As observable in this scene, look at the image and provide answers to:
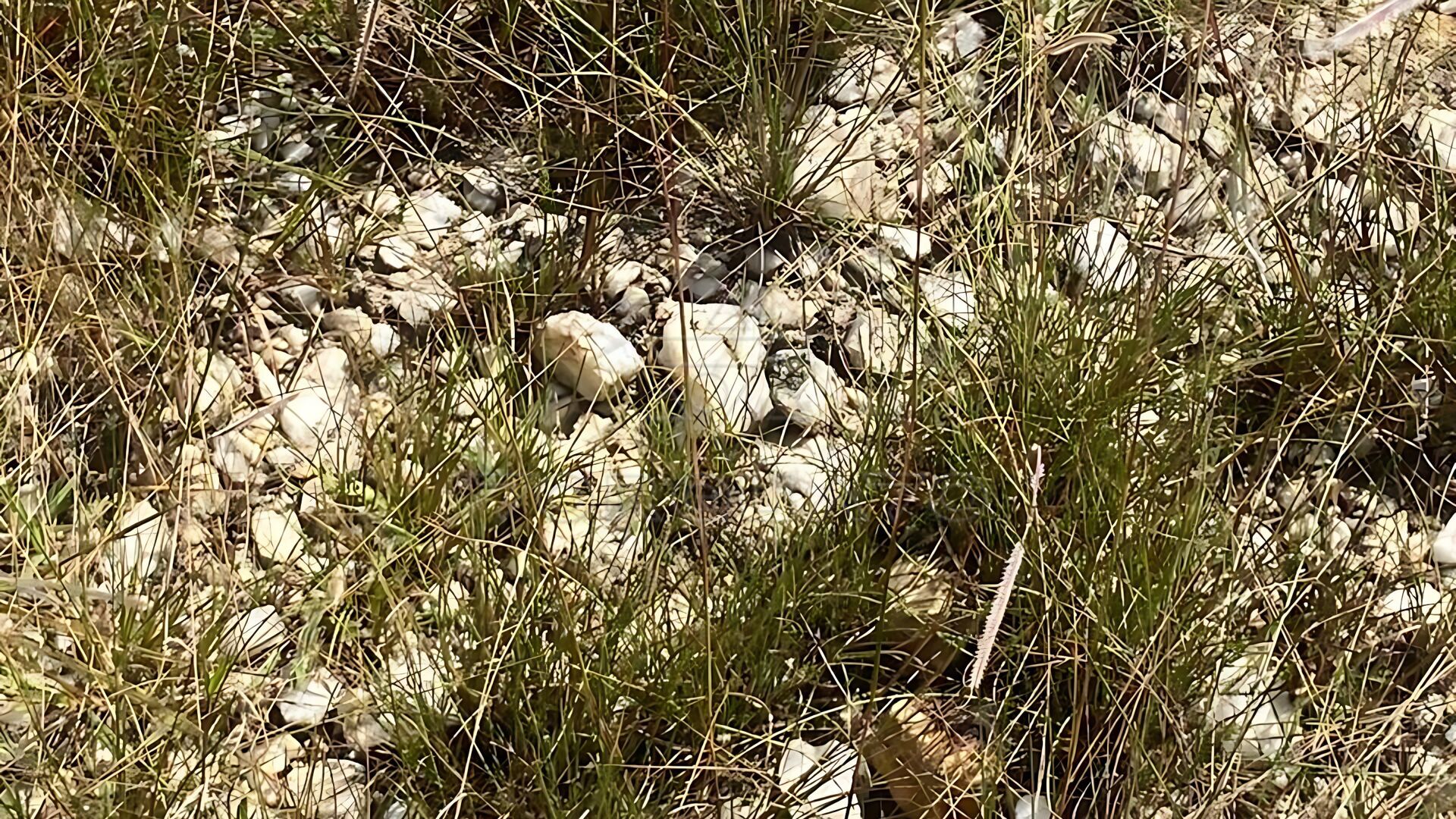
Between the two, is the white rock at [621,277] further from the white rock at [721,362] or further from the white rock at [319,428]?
the white rock at [319,428]

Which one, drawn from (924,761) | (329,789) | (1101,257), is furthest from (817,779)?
(1101,257)

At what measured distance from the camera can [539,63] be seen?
1618 millimetres

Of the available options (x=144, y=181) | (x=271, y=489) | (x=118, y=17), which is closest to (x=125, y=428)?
(x=271, y=489)

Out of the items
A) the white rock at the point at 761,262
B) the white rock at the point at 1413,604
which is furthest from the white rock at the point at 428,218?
the white rock at the point at 1413,604

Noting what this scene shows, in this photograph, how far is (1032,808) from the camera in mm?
1277

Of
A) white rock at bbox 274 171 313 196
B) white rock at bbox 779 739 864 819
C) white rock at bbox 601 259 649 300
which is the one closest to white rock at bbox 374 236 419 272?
white rock at bbox 274 171 313 196

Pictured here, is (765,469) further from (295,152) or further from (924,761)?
(295,152)

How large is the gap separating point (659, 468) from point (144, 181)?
61 cm

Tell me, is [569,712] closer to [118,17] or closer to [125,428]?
[125,428]

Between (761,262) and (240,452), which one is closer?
(240,452)

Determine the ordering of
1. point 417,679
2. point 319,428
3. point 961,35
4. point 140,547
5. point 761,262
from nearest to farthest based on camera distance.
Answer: point 417,679
point 140,547
point 319,428
point 761,262
point 961,35

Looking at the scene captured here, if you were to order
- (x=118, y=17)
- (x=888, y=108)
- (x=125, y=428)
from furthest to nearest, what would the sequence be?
1. (x=888, y=108)
2. (x=118, y=17)
3. (x=125, y=428)

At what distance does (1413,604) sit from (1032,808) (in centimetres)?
44

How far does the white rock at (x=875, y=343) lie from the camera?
4.89 feet
